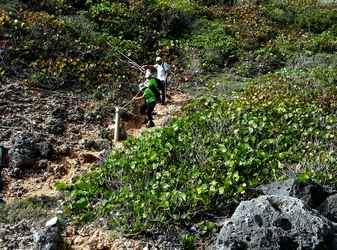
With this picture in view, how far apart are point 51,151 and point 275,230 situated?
217 inches

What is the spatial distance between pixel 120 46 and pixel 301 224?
477 inches

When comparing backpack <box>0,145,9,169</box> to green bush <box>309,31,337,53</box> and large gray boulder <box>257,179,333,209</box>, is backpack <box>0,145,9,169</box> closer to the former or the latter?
large gray boulder <box>257,179,333,209</box>

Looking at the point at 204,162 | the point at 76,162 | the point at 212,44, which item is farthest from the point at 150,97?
the point at 212,44

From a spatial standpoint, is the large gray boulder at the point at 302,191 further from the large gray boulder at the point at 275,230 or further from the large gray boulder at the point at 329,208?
the large gray boulder at the point at 275,230

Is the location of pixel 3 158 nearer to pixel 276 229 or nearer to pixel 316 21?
pixel 276 229

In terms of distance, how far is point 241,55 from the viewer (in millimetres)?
18797

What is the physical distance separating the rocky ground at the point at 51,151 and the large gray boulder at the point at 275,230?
1.43 m

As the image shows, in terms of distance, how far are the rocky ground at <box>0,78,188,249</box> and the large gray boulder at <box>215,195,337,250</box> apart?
4.70ft

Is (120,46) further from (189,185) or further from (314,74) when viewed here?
(189,185)

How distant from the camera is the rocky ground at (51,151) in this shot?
7707 mm

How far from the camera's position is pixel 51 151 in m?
10.7

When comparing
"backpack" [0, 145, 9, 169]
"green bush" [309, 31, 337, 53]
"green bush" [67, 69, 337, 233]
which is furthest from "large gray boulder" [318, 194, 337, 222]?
"green bush" [309, 31, 337, 53]

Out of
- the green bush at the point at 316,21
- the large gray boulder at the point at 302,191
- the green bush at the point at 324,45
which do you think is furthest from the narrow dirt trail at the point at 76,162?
the green bush at the point at 316,21

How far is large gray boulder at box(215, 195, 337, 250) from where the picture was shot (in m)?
6.41
